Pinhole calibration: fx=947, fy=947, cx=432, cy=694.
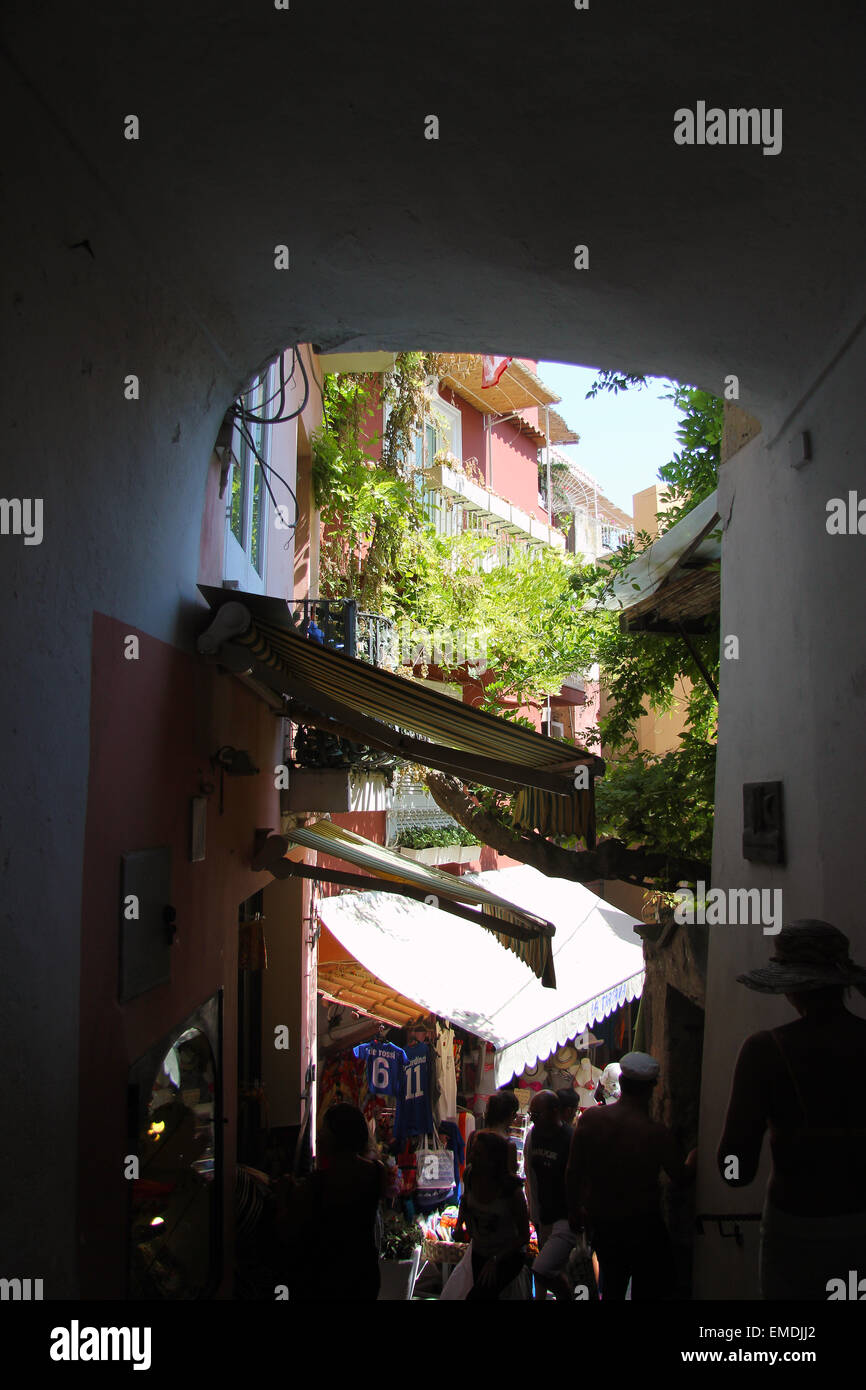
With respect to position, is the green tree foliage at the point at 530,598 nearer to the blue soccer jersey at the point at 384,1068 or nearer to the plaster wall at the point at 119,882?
the blue soccer jersey at the point at 384,1068

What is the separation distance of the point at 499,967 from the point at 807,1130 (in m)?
7.74

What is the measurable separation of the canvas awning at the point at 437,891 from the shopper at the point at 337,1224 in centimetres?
182

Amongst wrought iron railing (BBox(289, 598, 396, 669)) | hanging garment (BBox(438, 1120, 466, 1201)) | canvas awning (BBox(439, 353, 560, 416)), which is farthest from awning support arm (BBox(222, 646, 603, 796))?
canvas awning (BBox(439, 353, 560, 416))

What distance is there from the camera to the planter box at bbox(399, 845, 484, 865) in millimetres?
16250

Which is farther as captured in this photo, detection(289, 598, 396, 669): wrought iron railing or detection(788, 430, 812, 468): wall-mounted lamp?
detection(289, 598, 396, 669): wrought iron railing

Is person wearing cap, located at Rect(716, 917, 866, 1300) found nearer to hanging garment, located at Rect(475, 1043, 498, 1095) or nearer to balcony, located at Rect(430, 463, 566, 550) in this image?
hanging garment, located at Rect(475, 1043, 498, 1095)

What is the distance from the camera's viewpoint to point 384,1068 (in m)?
10.4

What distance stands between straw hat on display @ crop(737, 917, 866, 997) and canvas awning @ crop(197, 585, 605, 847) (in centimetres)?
162

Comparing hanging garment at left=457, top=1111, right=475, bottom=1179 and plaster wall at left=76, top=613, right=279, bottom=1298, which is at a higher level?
plaster wall at left=76, top=613, right=279, bottom=1298

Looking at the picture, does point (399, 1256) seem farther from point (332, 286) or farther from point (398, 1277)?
point (332, 286)

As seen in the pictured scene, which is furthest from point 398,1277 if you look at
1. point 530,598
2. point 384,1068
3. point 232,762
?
point 530,598

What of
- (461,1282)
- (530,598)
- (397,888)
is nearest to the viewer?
(461,1282)

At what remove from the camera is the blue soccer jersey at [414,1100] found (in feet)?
32.9
